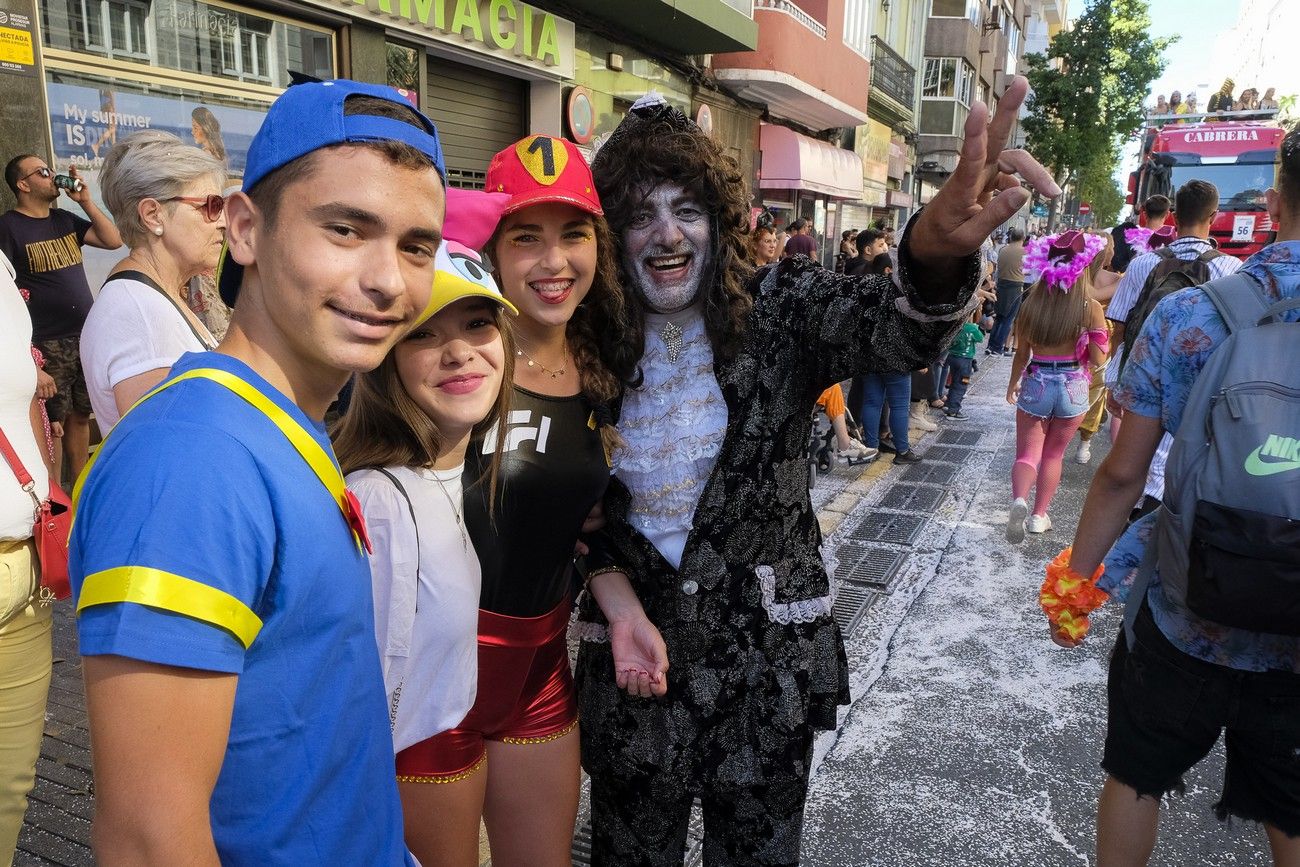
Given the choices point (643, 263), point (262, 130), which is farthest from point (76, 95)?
point (262, 130)

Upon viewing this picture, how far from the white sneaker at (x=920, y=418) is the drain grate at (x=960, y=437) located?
203 millimetres

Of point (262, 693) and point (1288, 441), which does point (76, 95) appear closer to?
point (262, 693)

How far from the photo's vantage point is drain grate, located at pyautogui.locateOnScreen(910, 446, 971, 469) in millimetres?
7840

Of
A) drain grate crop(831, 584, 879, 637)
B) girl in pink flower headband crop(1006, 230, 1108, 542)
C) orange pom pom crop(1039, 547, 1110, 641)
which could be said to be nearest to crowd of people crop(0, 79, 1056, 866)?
orange pom pom crop(1039, 547, 1110, 641)

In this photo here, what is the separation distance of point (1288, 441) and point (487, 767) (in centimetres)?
→ 176

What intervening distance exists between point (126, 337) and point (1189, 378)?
2.74 metres

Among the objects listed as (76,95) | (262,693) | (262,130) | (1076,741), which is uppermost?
(76,95)

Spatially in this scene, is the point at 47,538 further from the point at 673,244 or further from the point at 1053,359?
the point at 1053,359

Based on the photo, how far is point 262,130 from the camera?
106 cm

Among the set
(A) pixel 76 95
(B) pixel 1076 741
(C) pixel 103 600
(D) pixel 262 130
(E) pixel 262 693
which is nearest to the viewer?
(C) pixel 103 600

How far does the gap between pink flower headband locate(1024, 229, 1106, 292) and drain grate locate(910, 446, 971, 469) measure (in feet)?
7.15

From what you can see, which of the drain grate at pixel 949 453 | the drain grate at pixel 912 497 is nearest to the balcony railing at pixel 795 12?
the drain grate at pixel 949 453

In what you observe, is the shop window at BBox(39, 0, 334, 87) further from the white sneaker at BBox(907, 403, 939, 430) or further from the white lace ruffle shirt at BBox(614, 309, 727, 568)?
the white sneaker at BBox(907, 403, 939, 430)

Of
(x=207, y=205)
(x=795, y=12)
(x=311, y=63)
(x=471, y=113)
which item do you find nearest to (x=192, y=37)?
(x=311, y=63)
